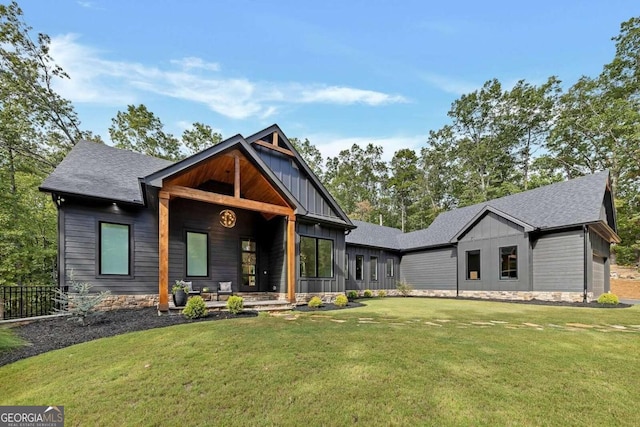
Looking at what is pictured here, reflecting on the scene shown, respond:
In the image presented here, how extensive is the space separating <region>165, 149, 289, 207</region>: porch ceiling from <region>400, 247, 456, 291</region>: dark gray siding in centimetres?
1133

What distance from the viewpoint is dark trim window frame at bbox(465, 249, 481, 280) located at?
1564 centimetres

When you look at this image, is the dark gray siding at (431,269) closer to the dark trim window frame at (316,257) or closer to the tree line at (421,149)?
the dark trim window frame at (316,257)

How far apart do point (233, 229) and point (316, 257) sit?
3557mm

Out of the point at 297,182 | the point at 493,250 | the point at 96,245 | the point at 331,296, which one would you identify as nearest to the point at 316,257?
the point at 331,296

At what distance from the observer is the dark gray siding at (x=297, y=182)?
12.0 m

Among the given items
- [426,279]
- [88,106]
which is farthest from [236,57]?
[426,279]

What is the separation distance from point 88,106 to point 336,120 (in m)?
17.2

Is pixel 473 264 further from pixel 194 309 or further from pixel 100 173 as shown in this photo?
pixel 100 173

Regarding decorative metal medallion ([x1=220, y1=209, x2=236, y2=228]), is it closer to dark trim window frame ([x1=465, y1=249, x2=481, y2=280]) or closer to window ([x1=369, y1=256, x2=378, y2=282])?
window ([x1=369, y1=256, x2=378, y2=282])

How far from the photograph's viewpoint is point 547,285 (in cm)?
1313

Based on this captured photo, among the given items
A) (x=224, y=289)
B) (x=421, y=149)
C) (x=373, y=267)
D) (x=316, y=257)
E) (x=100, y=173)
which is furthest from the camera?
(x=421, y=149)

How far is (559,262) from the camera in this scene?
12.9 meters

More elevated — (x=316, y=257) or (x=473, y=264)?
(x=316, y=257)

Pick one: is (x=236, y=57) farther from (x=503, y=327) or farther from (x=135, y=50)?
(x=503, y=327)
